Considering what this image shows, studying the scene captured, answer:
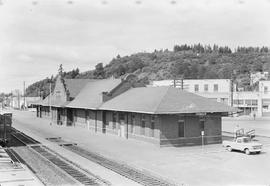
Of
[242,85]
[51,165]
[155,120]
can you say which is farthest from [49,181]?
[242,85]

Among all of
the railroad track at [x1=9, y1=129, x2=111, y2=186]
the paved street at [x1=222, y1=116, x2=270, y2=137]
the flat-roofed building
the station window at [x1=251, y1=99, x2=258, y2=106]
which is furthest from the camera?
the flat-roofed building

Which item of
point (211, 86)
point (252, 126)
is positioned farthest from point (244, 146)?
point (211, 86)

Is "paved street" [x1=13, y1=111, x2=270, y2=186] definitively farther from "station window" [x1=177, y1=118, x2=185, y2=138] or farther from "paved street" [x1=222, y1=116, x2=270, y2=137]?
"paved street" [x1=222, y1=116, x2=270, y2=137]

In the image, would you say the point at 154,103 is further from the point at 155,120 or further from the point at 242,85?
the point at 242,85

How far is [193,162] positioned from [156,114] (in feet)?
28.6

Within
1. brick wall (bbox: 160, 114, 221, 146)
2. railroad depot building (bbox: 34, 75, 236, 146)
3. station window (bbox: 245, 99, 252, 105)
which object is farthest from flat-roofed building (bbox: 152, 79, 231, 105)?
brick wall (bbox: 160, 114, 221, 146)

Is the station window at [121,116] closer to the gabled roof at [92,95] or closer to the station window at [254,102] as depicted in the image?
the gabled roof at [92,95]

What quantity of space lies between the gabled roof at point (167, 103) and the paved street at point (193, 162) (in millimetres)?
3539

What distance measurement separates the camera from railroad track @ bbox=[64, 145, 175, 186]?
67.9ft

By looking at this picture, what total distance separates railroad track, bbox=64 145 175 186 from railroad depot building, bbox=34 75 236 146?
7.10 meters

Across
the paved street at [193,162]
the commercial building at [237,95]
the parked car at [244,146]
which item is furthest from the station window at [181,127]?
the commercial building at [237,95]

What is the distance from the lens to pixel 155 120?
1405 inches

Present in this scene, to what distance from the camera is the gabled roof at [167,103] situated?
34.8 meters

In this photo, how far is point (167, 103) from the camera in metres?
35.8
